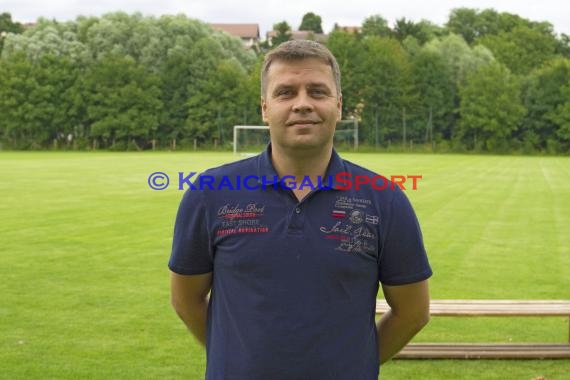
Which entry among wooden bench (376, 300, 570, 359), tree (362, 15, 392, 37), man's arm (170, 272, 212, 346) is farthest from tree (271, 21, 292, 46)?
man's arm (170, 272, 212, 346)

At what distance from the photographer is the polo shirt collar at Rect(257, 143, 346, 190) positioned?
9.74 feet

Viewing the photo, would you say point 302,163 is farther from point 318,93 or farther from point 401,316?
point 401,316

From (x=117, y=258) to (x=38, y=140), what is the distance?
66424 mm

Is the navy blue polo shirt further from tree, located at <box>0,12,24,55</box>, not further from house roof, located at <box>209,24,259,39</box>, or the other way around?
house roof, located at <box>209,24,259,39</box>

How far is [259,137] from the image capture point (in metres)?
63.8

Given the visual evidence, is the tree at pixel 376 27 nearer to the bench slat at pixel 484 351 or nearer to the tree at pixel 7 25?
the tree at pixel 7 25

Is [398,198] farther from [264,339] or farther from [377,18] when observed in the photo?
[377,18]

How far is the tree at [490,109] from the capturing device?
73.9m

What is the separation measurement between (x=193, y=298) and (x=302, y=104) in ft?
3.17

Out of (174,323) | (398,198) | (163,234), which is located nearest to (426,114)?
(163,234)

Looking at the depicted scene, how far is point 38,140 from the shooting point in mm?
75250

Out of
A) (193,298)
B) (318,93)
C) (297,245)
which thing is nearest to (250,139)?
(193,298)

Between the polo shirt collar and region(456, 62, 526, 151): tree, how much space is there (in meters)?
72.8

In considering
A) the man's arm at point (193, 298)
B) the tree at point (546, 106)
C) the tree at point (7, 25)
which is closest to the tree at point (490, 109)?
the tree at point (546, 106)
